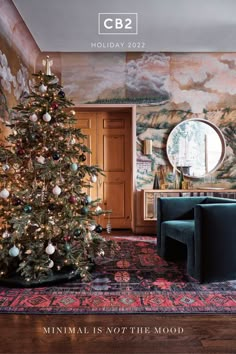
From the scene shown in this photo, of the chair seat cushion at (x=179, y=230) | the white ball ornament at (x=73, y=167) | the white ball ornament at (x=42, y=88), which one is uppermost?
the white ball ornament at (x=42, y=88)

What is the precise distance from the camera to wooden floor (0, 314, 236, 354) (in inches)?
63.8

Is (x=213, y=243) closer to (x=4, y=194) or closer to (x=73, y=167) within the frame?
(x=73, y=167)

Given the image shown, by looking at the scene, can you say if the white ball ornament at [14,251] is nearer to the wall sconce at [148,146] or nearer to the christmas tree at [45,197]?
the christmas tree at [45,197]

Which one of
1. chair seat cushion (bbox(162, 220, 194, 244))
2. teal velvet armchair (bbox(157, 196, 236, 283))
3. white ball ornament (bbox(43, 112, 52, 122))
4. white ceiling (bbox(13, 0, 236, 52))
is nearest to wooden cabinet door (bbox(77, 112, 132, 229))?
white ceiling (bbox(13, 0, 236, 52))

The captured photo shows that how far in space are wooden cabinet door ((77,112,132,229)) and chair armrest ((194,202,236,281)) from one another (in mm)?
3031

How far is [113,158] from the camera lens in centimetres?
555

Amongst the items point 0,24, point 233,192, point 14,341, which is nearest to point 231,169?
point 233,192

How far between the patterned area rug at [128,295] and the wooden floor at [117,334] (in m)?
0.10

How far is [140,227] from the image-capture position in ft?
16.9

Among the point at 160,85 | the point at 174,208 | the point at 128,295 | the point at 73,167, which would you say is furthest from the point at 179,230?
the point at 160,85

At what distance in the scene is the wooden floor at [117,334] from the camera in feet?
5.32

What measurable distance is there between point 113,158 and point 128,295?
3.47m

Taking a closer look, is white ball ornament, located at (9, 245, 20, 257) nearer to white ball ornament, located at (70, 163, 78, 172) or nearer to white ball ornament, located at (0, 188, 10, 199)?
white ball ornament, located at (0, 188, 10, 199)

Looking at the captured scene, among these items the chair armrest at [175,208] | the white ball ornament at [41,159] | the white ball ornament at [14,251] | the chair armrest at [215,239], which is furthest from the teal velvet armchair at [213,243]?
the white ball ornament at [14,251]
